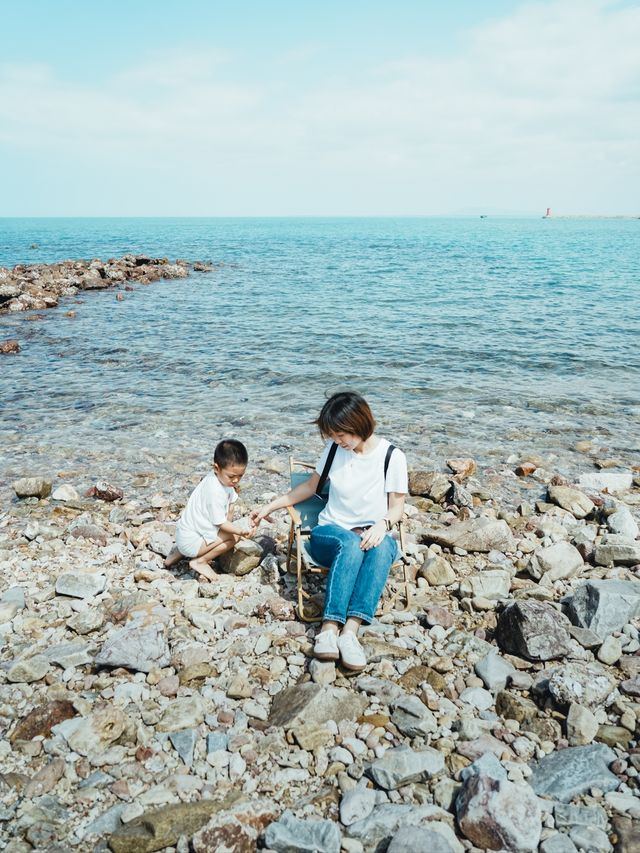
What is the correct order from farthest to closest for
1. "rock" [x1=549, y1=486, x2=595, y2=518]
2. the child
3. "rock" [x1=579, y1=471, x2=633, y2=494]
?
"rock" [x1=579, y1=471, x2=633, y2=494], "rock" [x1=549, y1=486, x2=595, y2=518], the child

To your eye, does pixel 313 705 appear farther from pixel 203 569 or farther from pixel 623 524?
pixel 623 524

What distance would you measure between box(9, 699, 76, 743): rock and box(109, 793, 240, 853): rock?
3.43ft

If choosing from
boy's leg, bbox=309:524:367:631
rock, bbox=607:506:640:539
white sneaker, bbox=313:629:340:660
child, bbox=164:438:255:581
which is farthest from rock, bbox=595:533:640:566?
child, bbox=164:438:255:581

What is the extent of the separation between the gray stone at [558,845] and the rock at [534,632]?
59.6 inches

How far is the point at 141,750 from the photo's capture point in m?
3.71

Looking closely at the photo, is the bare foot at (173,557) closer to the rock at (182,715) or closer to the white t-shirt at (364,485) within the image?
the white t-shirt at (364,485)

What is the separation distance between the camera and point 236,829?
313 centimetres

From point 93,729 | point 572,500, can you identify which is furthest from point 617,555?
point 93,729

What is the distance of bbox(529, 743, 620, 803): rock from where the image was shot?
11.1 ft

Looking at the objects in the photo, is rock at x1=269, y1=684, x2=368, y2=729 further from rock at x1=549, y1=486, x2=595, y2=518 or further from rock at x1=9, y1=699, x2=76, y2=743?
rock at x1=549, y1=486, x2=595, y2=518

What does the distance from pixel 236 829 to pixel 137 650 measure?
5.73ft

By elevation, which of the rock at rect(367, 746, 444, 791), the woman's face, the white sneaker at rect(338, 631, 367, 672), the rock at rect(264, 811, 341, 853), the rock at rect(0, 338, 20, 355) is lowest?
the rock at rect(264, 811, 341, 853)

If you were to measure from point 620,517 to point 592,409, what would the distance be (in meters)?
5.42

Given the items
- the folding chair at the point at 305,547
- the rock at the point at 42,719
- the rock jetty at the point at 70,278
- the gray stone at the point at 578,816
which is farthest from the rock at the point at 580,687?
the rock jetty at the point at 70,278
